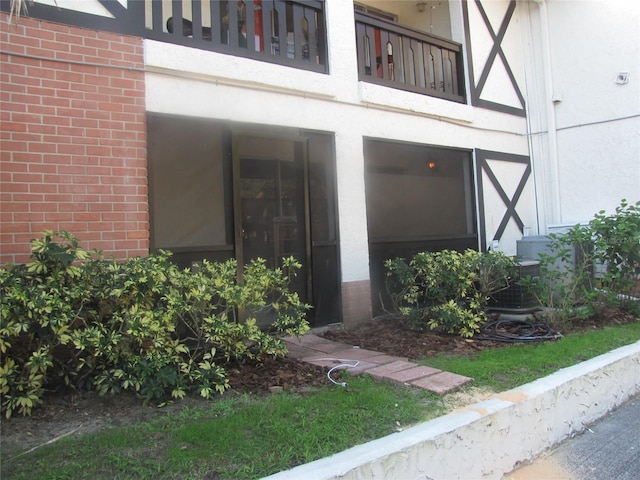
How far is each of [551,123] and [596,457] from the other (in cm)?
725

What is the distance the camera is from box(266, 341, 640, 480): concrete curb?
2.48m

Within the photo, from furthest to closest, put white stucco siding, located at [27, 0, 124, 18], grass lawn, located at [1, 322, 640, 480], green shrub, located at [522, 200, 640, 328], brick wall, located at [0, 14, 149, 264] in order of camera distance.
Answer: green shrub, located at [522, 200, 640, 328] < white stucco siding, located at [27, 0, 124, 18] < brick wall, located at [0, 14, 149, 264] < grass lawn, located at [1, 322, 640, 480]

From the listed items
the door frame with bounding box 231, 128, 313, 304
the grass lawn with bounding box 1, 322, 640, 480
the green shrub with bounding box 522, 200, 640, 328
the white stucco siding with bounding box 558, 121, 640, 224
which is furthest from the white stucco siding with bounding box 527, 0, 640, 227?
the grass lawn with bounding box 1, 322, 640, 480

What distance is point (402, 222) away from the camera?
707cm

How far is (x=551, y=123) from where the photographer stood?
8953mm

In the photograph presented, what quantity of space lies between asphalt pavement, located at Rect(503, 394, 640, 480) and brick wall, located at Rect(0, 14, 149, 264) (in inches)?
149

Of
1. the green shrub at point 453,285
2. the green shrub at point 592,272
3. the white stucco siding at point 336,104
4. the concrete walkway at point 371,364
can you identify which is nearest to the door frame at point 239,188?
the white stucco siding at point 336,104

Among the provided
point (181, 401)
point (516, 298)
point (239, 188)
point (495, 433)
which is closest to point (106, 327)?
point (181, 401)

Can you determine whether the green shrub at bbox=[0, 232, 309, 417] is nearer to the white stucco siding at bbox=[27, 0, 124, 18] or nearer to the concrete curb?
the concrete curb

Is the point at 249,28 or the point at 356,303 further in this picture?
the point at 356,303

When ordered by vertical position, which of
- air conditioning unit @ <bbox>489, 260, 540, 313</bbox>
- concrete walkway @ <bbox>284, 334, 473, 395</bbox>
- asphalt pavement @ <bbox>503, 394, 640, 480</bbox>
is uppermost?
air conditioning unit @ <bbox>489, 260, 540, 313</bbox>

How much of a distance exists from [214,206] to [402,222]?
3.03 m

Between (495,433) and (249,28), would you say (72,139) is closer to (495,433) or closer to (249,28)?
(249,28)

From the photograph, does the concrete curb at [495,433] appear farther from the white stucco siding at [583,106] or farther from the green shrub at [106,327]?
the white stucco siding at [583,106]
